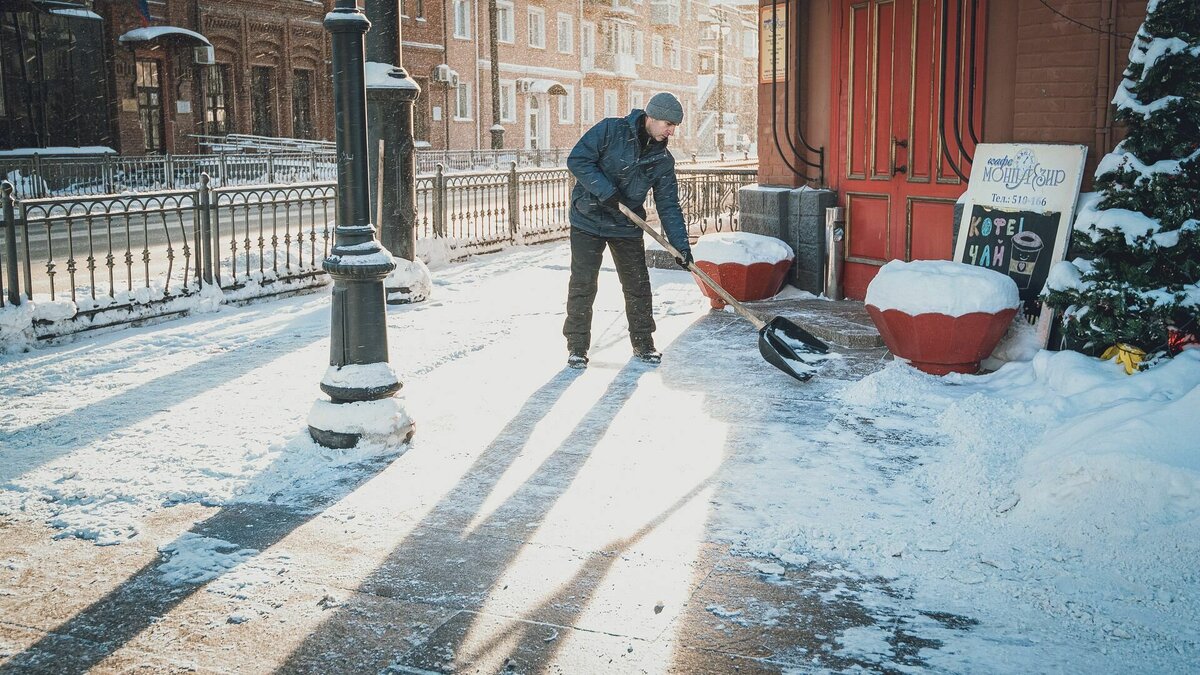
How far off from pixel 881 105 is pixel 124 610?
24.4ft

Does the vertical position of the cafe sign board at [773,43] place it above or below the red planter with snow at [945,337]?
above

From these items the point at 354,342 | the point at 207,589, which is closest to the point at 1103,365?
the point at 354,342

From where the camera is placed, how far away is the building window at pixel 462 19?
41.0 metres

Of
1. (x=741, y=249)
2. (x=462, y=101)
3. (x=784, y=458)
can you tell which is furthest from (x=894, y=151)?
(x=462, y=101)

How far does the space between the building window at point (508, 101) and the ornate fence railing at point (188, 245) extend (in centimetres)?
2489

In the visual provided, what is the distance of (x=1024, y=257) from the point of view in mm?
7172

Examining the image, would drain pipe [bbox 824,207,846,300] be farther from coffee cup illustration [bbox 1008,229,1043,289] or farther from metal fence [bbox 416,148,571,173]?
metal fence [bbox 416,148,571,173]

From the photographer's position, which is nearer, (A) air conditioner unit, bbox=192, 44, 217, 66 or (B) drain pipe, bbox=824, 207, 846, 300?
(B) drain pipe, bbox=824, 207, 846, 300

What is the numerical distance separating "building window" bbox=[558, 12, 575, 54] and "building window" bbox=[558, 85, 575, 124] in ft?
5.94

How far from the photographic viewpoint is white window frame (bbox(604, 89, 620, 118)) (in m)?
53.8

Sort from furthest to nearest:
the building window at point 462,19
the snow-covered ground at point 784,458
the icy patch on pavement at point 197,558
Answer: the building window at point 462,19 < the icy patch on pavement at point 197,558 < the snow-covered ground at point 784,458

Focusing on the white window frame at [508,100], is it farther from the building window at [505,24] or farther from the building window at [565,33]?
the building window at [565,33]

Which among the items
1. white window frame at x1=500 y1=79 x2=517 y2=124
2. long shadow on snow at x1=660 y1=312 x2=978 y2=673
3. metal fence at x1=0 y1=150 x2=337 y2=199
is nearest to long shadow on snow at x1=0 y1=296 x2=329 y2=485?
long shadow on snow at x1=660 y1=312 x2=978 y2=673

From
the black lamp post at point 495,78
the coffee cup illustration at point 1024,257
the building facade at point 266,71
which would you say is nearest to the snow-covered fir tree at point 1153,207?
the coffee cup illustration at point 1024,257
